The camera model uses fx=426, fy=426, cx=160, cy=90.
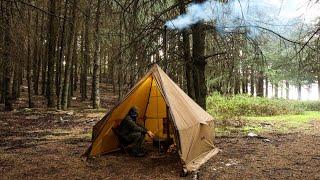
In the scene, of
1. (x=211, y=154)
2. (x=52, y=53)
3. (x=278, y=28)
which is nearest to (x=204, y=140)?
(x=211, y=154)

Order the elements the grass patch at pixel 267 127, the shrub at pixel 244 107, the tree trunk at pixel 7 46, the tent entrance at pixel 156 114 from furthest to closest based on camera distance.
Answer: the shrub at pixel 244 107
the grass patch at pixel 267 127
the tent entrance at pixel 156 114
the tree trunk at pixel 7 46

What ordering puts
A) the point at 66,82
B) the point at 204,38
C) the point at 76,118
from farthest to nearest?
the point at 66,82, the point at 76,118, the point at 204,38

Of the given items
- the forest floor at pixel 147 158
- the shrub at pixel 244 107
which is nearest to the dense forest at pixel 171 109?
the forest floor at pixel 147 158

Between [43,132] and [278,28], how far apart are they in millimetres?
7411

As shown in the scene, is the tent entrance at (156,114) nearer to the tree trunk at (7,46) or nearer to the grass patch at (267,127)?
the grass patch at (267,127)

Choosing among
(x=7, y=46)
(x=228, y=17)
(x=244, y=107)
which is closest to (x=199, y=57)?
(x=228, y=17)

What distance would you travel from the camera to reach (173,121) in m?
8.00

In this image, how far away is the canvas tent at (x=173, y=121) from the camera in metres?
8.02

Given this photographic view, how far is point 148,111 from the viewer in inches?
425

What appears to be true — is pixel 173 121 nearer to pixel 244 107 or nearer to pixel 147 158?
pixel 147 158

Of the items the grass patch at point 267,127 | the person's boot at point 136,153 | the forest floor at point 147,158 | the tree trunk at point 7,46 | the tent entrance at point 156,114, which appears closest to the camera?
the tree trunk at point 7,46

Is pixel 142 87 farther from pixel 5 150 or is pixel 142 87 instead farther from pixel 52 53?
pixel 52 53

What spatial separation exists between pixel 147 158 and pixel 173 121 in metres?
1.31

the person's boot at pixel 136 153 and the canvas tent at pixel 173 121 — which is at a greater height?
the canvas tent at pixel 173 121
